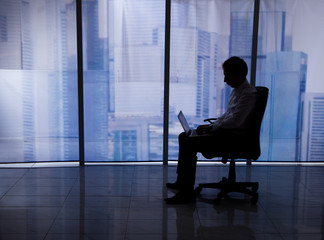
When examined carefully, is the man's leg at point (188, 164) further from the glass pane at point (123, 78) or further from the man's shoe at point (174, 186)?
the glass pane at point (123, 78)

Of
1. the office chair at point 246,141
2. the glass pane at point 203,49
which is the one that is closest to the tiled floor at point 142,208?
the office chair at point 246,141

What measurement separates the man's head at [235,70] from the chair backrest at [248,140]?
20 cm

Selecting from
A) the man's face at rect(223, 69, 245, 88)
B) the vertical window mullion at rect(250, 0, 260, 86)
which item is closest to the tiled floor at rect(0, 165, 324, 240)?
the man's face at rect(223, 69, 245, 88)

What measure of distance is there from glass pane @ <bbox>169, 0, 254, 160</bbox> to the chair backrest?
1.28m

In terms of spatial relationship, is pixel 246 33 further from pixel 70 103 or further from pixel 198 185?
pixel 70 103

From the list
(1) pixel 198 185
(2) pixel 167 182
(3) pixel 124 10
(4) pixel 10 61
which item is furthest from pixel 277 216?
(4) pixel 10 61

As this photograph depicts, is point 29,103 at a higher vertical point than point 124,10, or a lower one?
lower

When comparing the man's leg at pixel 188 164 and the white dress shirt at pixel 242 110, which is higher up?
the white dress shirt at pixel 242 110

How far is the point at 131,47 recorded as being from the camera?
4488mm

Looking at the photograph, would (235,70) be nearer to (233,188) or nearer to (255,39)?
(233,188)

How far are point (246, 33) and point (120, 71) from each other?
64.1 inches

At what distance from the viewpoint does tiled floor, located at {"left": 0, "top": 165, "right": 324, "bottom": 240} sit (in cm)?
278

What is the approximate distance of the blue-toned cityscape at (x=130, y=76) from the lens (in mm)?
4398

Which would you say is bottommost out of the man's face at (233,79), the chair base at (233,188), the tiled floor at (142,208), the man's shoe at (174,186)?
the tiled floor at (142,208)
